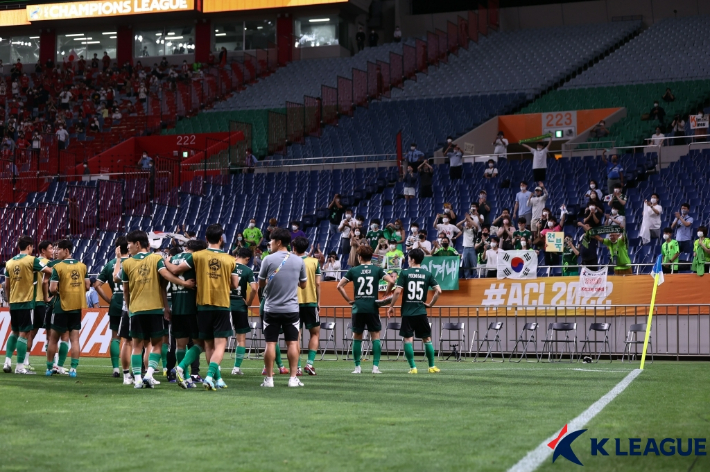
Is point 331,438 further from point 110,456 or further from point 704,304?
point 704,304

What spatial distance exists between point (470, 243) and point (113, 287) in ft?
34.7

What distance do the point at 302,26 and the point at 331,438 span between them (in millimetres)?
42626

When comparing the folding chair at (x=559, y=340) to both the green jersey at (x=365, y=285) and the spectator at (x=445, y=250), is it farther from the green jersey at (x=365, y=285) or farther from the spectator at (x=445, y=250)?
the green jersey at (x=365, y=285)

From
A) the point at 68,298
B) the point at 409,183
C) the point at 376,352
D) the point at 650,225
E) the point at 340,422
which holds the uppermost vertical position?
the point at 409,183

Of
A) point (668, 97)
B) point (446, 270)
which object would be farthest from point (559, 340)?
point (668, 97)

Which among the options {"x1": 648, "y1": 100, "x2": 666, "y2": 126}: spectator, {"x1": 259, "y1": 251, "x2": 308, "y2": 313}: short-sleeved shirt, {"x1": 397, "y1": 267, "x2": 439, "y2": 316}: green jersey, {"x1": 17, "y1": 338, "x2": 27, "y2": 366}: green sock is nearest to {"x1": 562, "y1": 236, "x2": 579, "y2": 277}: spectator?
{"x1": 397, "y1": 267, "x2": 439, "y2": 316}: green jersey

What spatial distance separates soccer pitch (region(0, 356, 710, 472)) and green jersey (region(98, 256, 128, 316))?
1.12 m

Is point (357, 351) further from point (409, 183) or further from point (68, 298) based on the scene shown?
point (409, 183)

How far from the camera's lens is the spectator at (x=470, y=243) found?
72.5ft

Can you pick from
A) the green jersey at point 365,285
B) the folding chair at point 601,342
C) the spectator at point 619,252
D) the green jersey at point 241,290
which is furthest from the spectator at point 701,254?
the green jersey at point 241,290

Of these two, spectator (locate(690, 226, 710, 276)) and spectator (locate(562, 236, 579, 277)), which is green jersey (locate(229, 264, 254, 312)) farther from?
spectator (locate(690, 226, 710, 276))

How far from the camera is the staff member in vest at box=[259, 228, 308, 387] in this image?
12.2m

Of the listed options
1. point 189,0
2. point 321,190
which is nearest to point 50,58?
point 189,0

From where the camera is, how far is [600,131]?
3166cm
